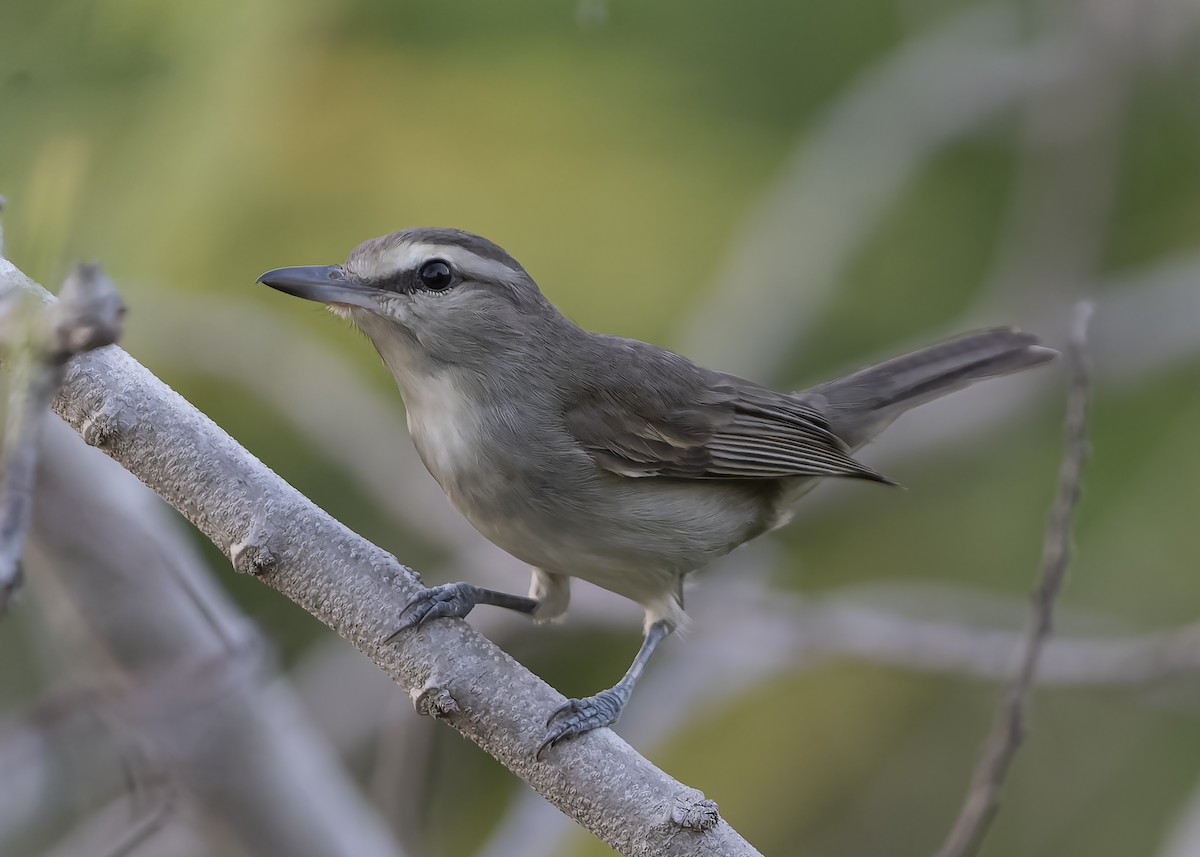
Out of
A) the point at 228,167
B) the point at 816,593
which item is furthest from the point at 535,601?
the point at 816,593

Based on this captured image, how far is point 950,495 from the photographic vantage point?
19.5 feet

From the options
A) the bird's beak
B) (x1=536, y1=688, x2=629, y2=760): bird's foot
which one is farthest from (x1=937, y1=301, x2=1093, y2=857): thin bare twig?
the bird's beak

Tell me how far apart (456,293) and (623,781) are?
134 centimetres

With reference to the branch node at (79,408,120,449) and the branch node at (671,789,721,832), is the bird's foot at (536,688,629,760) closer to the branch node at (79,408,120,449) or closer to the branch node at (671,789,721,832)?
the branch node at (671,789,721,832)

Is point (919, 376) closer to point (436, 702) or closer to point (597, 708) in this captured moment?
point (597, 708)

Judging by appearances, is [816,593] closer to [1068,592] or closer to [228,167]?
[1068,592]

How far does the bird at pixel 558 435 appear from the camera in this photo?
2742 millimetres

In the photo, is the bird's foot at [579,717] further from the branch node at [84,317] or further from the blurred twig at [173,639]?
the branch node at [84,317]

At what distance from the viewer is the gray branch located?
74.0 inches

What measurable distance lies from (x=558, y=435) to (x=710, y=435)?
1.93 ft

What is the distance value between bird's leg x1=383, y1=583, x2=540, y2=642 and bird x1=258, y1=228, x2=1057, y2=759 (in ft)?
0.03

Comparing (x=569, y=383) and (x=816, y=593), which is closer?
(x=569, y=383)

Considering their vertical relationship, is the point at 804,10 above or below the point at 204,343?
above

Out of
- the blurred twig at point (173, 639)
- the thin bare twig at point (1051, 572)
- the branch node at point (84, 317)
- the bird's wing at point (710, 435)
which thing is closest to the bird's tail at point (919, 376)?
the bird's wing at point (710, 435)
